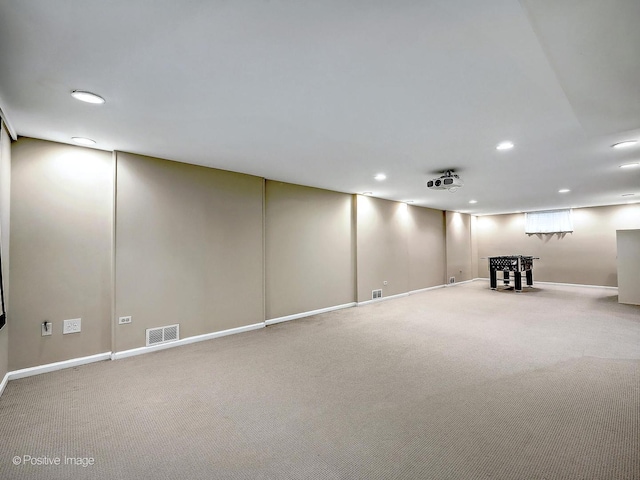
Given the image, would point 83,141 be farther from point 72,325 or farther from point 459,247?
point 459,247

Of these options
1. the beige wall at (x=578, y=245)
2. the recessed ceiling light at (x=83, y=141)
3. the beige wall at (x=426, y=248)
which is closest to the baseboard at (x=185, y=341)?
the recessed ceiling light at (x=83, y=141)

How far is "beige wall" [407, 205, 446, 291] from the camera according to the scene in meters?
8.23

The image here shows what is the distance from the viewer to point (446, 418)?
2273 millimetres

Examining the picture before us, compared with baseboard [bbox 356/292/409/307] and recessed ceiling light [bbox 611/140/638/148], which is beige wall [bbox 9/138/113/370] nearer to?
baseboard [bbox 356/292/409/307]

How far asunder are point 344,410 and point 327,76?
253cm

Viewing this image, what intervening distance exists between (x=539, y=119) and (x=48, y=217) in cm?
503

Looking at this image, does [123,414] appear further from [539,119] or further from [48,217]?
[539,119]

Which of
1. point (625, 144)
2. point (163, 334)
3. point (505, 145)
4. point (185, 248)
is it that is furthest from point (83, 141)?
point (625, 144)

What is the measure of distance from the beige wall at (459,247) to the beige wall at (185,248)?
7142 mm

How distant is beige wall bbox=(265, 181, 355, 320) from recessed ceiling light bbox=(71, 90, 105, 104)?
289cm

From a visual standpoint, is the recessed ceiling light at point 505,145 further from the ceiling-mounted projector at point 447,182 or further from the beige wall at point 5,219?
the beige wall at point 5,219

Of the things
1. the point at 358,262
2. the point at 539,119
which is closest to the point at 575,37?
the point at 539,119

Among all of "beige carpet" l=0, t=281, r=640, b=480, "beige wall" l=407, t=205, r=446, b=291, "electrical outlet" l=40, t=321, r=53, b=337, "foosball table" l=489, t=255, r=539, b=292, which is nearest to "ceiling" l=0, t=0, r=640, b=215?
"electrical outlet" l=40, t=321, r=53, b=337

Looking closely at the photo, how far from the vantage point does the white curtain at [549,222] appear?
9422mm
